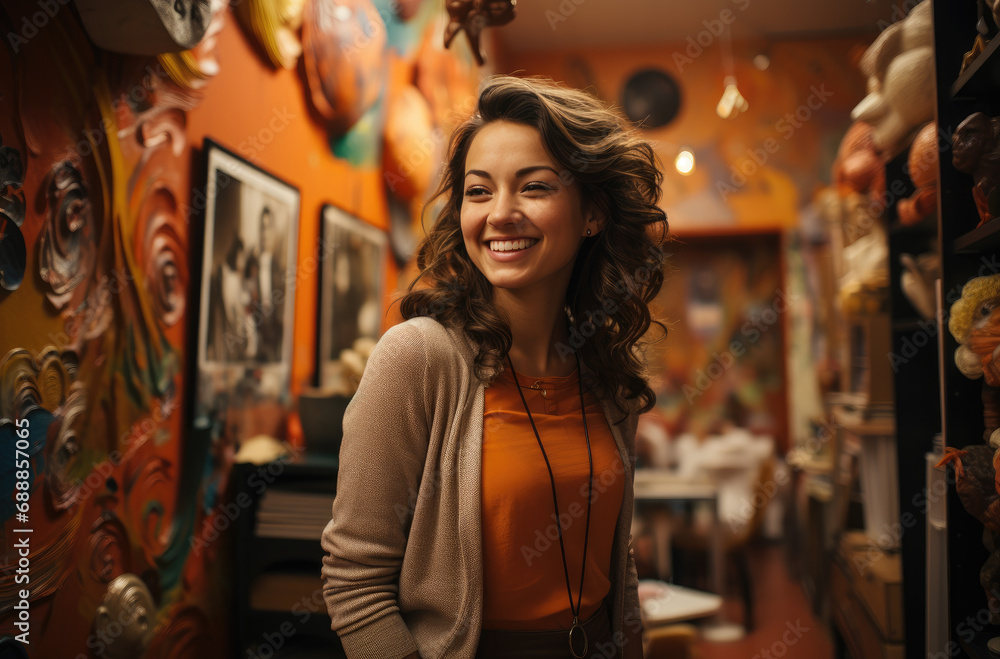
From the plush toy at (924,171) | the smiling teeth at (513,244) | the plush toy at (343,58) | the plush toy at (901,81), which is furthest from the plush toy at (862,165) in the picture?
the smiling teeth at (513,244)

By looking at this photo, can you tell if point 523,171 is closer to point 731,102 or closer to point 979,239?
point 979,239

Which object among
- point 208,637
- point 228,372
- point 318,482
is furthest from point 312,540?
point 228,372

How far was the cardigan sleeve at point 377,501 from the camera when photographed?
41.9 inches

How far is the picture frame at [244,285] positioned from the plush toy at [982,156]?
6.11 ft

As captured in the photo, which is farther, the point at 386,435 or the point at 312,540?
the point at 312,540

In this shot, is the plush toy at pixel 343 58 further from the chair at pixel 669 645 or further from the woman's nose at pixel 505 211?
the chair at pixel 669 645

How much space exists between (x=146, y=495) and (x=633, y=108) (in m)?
5.22

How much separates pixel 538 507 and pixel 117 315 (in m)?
1.00

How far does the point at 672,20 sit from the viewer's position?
5.37 metres

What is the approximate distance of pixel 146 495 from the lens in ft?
5.13

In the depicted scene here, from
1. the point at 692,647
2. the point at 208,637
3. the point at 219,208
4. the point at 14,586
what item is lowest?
the point at 692,647

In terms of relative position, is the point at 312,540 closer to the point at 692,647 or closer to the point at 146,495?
the point at 146,495

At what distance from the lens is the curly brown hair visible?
1.22 metres

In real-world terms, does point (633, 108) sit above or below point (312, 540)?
above
